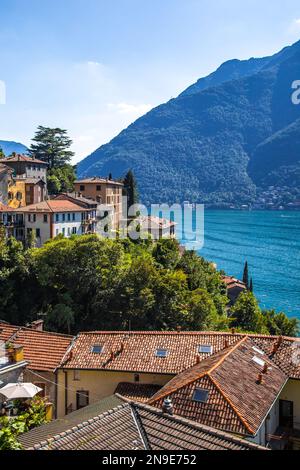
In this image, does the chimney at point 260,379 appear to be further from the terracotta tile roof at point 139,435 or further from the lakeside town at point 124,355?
the terracotta tile roof at point 139,435

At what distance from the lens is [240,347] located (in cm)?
2161

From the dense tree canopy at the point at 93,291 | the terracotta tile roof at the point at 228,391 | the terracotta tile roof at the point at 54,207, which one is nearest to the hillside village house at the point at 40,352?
the terracotta tile roof at the point at 228,391

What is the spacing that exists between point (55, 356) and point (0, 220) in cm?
2530

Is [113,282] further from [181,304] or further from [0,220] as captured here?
[0,220]

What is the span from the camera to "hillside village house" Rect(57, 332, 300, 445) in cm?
1692

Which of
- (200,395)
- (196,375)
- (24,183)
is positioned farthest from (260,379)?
(24,183)

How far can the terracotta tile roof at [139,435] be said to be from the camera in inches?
362

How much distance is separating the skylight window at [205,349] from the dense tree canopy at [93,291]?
38.7 ft

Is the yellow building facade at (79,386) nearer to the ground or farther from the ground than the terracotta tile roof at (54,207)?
nearer to the ground

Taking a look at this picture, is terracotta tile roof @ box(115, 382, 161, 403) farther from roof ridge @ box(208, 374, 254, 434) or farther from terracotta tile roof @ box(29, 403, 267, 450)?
terracotta tile roof @ box(29, 403, 267, 450)

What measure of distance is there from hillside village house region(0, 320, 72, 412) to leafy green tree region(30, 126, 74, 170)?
51869 millimetres

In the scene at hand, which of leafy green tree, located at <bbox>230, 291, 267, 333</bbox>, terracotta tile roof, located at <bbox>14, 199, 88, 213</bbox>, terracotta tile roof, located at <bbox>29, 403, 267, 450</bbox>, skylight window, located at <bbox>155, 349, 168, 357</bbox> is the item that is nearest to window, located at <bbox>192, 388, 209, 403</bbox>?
skylight window, located at <bbox>155, 349, 168, 357</bbox>
